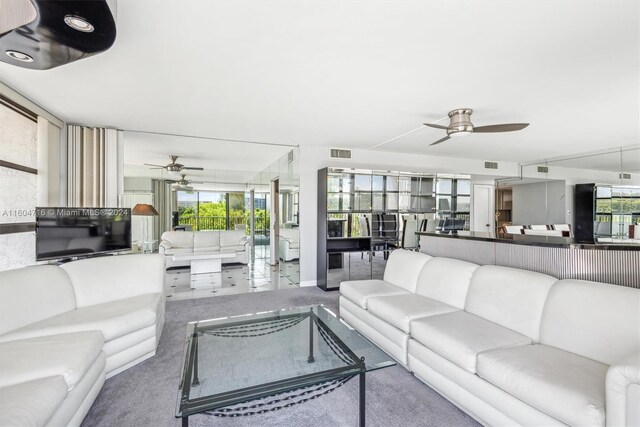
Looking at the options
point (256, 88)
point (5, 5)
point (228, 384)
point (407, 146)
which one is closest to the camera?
point (5, 5)

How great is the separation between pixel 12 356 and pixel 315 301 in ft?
10.7

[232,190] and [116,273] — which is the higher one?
[232,190]

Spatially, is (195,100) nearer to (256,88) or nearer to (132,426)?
(256,88)

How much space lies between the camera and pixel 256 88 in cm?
295

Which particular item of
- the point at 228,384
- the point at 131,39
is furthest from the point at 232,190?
the point at 228,384

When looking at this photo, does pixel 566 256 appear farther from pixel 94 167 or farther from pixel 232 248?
pixel 232 248

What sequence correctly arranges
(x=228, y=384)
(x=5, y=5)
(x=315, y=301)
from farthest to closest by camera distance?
(x=315, y=301)
(x=228, y=384)
(x=5, y=5)

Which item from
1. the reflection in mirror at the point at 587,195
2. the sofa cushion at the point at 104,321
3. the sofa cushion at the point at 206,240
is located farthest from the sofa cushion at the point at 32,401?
the reflection in mirror at the point at 587,195

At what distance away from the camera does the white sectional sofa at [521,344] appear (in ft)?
4.30

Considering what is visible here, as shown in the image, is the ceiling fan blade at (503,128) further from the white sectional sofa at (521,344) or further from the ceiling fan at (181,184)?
the ceiling fan at (181,184)

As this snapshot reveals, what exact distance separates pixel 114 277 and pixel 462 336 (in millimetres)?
3304

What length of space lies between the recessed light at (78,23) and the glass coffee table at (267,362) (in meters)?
2.11

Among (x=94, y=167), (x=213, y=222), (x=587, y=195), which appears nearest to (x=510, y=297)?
(x=94, y=167)

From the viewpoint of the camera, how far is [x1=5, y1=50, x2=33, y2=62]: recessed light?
1.86 metres
